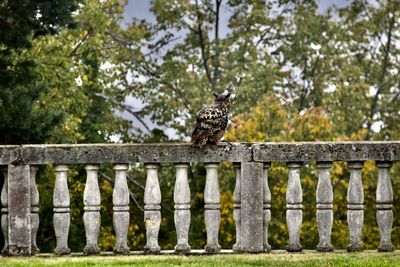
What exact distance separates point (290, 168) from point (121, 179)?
196 cm

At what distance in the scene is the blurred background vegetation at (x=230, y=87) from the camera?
982 inches

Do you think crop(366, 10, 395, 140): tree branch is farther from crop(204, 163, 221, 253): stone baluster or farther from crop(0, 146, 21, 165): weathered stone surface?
crop(0, 146, 21, 165): weathered stone surface

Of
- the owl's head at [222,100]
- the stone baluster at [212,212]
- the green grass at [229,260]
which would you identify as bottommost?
the green grass at [229,260]

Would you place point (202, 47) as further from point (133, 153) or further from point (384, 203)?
point (384, 203)

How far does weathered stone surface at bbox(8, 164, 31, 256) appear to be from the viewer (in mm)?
10625

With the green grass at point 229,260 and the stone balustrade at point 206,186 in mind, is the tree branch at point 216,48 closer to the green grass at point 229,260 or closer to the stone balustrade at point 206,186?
the stone balustrade at point 206,186

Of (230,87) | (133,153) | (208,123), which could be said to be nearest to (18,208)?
(133,153)

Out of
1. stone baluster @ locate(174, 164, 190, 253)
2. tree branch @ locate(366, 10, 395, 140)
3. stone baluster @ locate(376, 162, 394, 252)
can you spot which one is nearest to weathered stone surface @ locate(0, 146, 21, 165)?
stone baluster @ locate(174, 164, 190, 253)

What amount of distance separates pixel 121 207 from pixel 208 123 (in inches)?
55.2

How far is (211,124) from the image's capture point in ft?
34.2

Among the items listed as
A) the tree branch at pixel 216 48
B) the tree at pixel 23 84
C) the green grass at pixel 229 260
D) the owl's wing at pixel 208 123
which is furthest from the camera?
the tree branch at pixel 216 48

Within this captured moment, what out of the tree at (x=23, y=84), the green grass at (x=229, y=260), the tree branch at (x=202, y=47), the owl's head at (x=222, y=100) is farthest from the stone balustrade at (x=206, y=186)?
the tree branch at (x=202, y=47)

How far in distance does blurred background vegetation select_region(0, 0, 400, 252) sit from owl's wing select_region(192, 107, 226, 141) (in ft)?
28.8

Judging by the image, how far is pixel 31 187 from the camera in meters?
10.7
